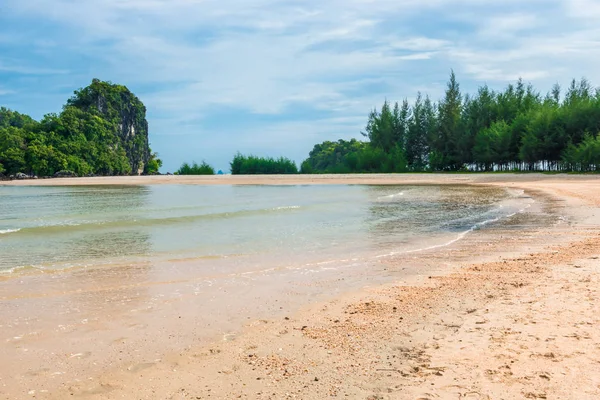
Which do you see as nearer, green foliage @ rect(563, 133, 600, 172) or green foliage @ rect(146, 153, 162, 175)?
green foliage @ rect(563, 133, 600, 172)

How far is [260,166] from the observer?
5947 centimetres

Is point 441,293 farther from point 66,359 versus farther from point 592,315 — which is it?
point 66,359

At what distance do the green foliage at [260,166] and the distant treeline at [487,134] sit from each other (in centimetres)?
209

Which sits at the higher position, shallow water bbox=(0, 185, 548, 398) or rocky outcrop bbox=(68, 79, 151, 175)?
rocky outcrop bbox=(68, 79, 151, 175)

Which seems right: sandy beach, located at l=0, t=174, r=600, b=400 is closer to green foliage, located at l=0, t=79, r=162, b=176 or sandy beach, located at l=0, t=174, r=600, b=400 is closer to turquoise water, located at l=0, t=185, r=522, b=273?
turquoise water, located at l=0, t=185, r=522, b=273

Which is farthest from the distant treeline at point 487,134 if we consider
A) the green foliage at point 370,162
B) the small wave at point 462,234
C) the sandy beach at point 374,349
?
the sandy beach at point 374,349

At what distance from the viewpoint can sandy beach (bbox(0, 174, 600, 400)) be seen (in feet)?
10.0

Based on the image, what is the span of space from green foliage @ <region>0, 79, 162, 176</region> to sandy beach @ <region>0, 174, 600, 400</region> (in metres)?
61.4

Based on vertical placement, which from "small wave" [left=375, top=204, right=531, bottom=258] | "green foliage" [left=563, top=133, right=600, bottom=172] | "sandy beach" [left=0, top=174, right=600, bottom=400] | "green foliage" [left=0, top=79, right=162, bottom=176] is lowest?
"small wave" [left=375, top=204, right=531, bottom=258]

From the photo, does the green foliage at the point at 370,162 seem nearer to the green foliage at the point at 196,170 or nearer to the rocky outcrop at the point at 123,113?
the green foliage at the point at 196,170

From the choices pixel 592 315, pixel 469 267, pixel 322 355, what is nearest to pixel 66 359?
pixel 322 355

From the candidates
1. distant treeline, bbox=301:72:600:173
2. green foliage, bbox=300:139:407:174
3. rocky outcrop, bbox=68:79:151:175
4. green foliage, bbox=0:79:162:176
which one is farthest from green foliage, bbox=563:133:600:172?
rocky outcrop, bbox=68:79:151:175

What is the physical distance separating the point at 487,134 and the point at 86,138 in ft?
176

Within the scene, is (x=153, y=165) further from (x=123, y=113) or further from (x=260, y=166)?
(x=260, y=166)
